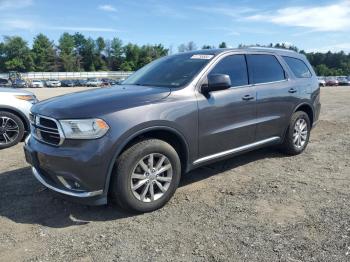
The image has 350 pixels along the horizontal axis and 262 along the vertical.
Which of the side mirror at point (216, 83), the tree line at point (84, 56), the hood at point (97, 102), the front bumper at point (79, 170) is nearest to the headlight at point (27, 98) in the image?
the hood at point (97, 102)

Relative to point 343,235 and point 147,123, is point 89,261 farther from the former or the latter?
point 343,235

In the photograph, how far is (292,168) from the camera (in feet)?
19.3

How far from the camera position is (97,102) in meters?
4.09

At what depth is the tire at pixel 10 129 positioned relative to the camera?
293 inches

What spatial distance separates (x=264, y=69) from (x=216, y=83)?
60.7 inches

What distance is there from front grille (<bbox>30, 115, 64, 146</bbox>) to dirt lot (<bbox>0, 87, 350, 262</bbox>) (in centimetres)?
83

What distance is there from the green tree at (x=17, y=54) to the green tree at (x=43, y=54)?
2.30 m

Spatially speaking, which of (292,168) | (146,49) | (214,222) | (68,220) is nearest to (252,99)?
(292,168)

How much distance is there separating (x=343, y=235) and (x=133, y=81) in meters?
3.33

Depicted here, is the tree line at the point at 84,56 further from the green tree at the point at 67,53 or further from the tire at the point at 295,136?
the tire at the point at 295,136

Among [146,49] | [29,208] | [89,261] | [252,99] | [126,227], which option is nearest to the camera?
[89,261]

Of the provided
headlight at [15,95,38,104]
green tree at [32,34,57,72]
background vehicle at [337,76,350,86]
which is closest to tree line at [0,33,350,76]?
green tree at [32,34,57,72]

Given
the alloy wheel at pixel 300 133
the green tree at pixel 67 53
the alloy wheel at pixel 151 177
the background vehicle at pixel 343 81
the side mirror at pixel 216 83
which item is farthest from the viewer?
the green tree at pixel 67 53

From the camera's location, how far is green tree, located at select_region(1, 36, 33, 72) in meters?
115
